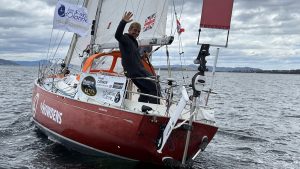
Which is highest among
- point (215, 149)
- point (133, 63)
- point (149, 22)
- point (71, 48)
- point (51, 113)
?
point (149, 22)

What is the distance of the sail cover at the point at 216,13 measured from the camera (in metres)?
7.28

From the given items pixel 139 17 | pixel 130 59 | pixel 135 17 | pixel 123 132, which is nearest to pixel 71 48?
pixel 135 17

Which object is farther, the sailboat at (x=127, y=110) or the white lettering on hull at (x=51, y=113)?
the white lettering on hull at (x=51, y=113)

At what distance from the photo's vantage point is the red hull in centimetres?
820

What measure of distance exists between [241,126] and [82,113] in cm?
903

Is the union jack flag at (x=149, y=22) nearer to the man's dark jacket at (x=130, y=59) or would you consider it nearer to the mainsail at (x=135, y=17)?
the mainsail at (x=135, y=17)

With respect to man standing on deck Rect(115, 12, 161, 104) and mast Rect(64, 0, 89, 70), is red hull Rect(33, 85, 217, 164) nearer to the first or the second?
man standing on deck Rect(115, 12, 161, 104)

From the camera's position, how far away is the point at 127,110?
8.28 meters

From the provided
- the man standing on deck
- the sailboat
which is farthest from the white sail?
the man standing on deck

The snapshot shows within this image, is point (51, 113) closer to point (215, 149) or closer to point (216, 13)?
point (215, 149)

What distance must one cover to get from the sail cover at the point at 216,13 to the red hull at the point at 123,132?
196 cm

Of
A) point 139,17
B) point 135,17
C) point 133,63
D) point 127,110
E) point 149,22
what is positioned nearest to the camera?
point 127,110

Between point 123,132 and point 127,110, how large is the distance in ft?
1.53

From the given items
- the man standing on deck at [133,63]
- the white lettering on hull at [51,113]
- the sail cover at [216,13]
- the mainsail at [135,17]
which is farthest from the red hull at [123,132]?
the mainsail at [135,17]
